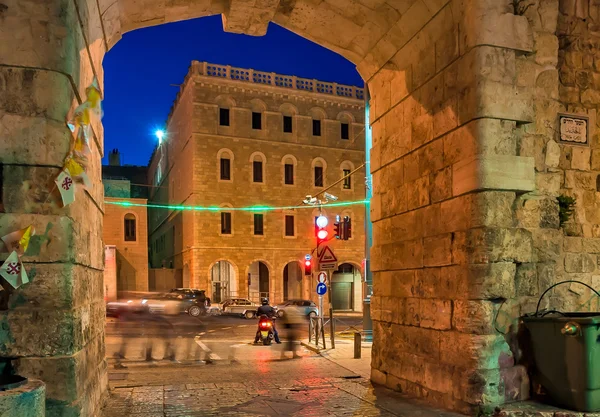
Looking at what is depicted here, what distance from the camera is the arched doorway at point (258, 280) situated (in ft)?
122

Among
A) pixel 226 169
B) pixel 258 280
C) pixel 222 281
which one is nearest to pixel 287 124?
pixel 226 169

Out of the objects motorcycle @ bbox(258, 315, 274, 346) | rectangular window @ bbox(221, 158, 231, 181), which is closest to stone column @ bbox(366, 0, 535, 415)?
motorcycle @ bbox(258, 315, 274, 346)

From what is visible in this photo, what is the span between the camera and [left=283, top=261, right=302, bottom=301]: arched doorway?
38156 mm

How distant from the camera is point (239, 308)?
28375 millimetres

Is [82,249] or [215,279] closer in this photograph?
[82,249]

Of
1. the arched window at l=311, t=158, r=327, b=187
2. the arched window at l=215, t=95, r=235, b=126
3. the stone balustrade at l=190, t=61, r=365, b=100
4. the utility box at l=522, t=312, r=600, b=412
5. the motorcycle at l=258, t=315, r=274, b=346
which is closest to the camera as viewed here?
the utility box at l=522, t=312, r=600, b=412

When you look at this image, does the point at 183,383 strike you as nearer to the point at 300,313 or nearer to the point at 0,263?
the point at 0,263

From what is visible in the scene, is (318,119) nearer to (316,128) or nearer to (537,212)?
(316,128)

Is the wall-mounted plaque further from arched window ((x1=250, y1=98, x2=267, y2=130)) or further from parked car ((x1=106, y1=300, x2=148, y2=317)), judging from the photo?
arched window ((x1=250, y1=98, x2=267, y2=130))

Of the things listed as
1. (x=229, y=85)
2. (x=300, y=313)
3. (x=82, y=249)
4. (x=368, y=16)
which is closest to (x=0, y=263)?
(x=82, y=249)

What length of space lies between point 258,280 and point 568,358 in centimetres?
3333

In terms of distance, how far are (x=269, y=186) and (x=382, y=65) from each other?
92.3 feet

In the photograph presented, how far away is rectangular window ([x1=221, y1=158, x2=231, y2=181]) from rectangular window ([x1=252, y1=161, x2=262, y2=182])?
182cm

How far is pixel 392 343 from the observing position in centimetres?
781
